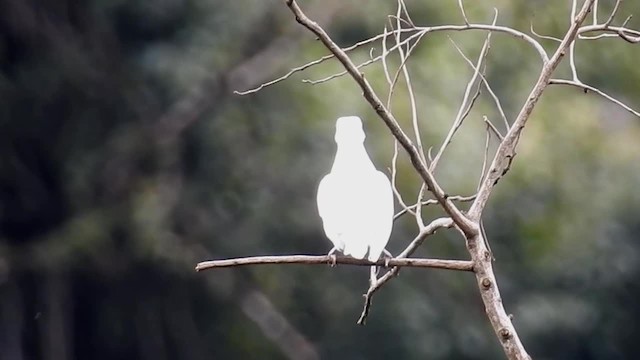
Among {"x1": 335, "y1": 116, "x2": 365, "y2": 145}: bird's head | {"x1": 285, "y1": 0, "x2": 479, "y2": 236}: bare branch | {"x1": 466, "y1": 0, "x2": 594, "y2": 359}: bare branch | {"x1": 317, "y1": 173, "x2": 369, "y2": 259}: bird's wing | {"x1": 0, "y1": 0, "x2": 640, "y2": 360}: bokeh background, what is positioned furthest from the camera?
{"x1": 0, "y1": 0, "x2": 640, "y2": 360}: bokeh background

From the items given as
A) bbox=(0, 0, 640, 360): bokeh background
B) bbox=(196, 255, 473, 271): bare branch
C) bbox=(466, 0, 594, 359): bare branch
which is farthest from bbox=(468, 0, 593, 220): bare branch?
bbox=(0, 0, 640, 360): bokeh background

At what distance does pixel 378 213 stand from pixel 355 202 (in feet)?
0.21

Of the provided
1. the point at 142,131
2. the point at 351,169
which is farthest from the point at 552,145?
the point at 351,169

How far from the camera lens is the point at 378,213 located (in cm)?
330

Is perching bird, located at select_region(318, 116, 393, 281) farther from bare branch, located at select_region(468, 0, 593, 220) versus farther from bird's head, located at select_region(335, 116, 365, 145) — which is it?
bare branch, located at select_region(468, 0, 593, 220)

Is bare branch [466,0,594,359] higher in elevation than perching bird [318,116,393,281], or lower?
lower

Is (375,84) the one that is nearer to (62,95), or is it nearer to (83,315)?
(62,95)

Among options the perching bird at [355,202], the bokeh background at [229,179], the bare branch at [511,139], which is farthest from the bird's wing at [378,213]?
the bokeh background at [229,179]

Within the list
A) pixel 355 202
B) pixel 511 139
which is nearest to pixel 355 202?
pixel 355 202

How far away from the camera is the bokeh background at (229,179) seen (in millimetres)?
7441

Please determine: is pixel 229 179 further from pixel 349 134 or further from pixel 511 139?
pixel 511 139

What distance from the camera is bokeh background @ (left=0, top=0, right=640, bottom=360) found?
7441 mm

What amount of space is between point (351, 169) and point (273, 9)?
4.28 metres

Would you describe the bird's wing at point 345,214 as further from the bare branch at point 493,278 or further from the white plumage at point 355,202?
the bare branch at point 493,278
